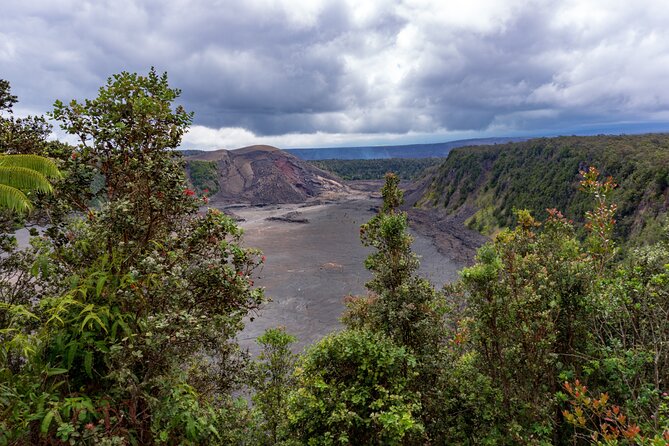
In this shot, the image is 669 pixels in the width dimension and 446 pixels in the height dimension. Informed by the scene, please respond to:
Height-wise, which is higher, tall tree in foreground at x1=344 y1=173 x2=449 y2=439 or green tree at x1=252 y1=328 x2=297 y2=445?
tall tree in foreground at x1=344 y1=173 x2=449 y2=439

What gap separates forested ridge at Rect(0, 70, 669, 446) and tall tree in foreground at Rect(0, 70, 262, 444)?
0.04m

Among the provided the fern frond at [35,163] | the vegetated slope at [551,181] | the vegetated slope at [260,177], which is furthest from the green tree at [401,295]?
the vegetated slope at [260,177]

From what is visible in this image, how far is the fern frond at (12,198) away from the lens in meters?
7.27

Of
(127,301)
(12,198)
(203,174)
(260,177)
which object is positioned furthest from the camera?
(260,177)

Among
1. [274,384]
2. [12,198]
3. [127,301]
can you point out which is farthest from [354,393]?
[12,198]

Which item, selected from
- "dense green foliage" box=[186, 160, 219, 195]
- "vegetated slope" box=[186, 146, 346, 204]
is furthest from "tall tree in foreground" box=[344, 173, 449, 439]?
"dense green foliage" box=[186, 160, 219, 195]

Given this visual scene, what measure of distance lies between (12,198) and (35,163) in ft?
2.64

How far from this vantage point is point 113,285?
620 centimetres

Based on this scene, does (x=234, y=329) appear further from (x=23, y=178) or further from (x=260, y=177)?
(x=260, y=177)

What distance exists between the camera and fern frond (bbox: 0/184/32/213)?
7.27 m

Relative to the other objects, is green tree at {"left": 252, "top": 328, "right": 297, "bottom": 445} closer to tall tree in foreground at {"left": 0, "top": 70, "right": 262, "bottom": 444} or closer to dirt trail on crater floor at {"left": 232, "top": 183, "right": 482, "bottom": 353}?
tall tree in foreground at {"left": 0, "top": 70, "right": 262, "bottom": 444}

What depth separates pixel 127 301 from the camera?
20.3ft

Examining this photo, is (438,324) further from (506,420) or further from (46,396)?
(46,396)

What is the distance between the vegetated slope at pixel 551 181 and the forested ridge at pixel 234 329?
3969 cm
